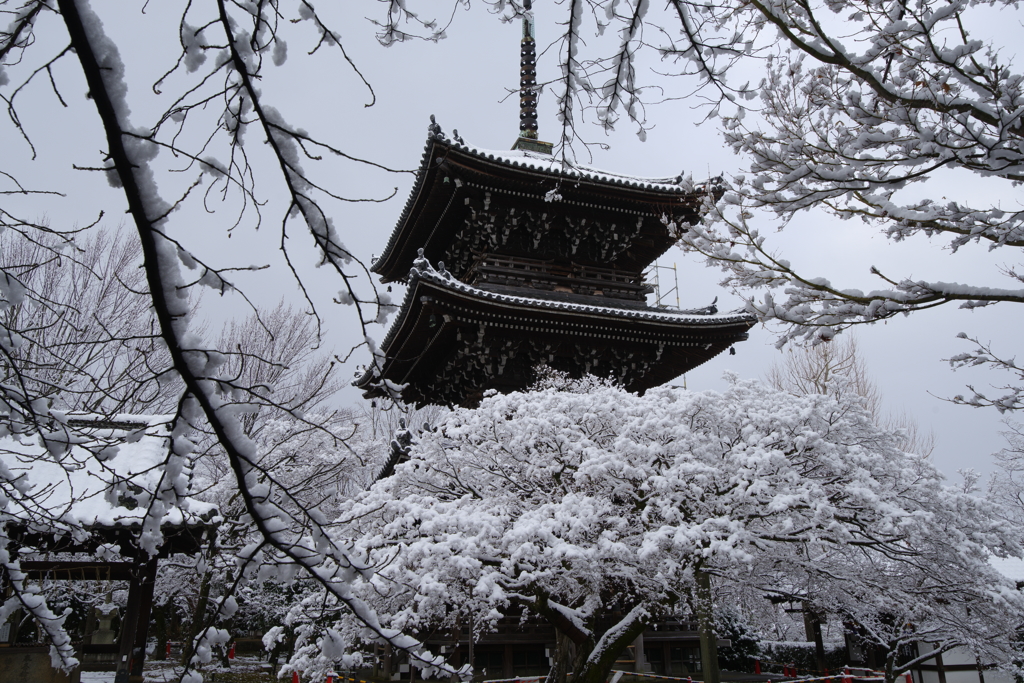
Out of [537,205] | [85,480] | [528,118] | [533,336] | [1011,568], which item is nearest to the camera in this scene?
[85,480]

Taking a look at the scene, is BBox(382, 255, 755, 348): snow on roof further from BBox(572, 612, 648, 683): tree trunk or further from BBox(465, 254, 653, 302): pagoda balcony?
BBox(572, 612, 648, 683): tree trunk

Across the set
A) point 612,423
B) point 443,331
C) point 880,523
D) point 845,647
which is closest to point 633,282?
point 443,331

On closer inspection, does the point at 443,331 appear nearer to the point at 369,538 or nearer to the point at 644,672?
→ the point at 369,538

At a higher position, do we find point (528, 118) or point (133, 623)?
point (528, 118)

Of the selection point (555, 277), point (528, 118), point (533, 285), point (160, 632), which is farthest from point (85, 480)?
point (160, 632)

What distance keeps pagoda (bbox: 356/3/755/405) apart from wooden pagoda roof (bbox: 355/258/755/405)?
2cm

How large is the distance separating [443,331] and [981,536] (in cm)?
740

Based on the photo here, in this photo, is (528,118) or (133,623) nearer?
(133,623)

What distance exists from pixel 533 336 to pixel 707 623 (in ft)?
16.5

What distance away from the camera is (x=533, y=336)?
10398 mm

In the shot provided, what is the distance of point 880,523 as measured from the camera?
6363 mm

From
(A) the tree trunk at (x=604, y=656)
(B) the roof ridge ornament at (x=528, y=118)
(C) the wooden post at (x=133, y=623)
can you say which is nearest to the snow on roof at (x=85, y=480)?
(C) the wooden post at (x=133, y=623)

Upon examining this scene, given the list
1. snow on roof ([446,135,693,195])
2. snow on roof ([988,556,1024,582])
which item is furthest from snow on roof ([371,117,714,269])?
snow on roof ([988,556,1024,582])

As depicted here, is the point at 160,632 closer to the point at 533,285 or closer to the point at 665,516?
the point at 533,285
